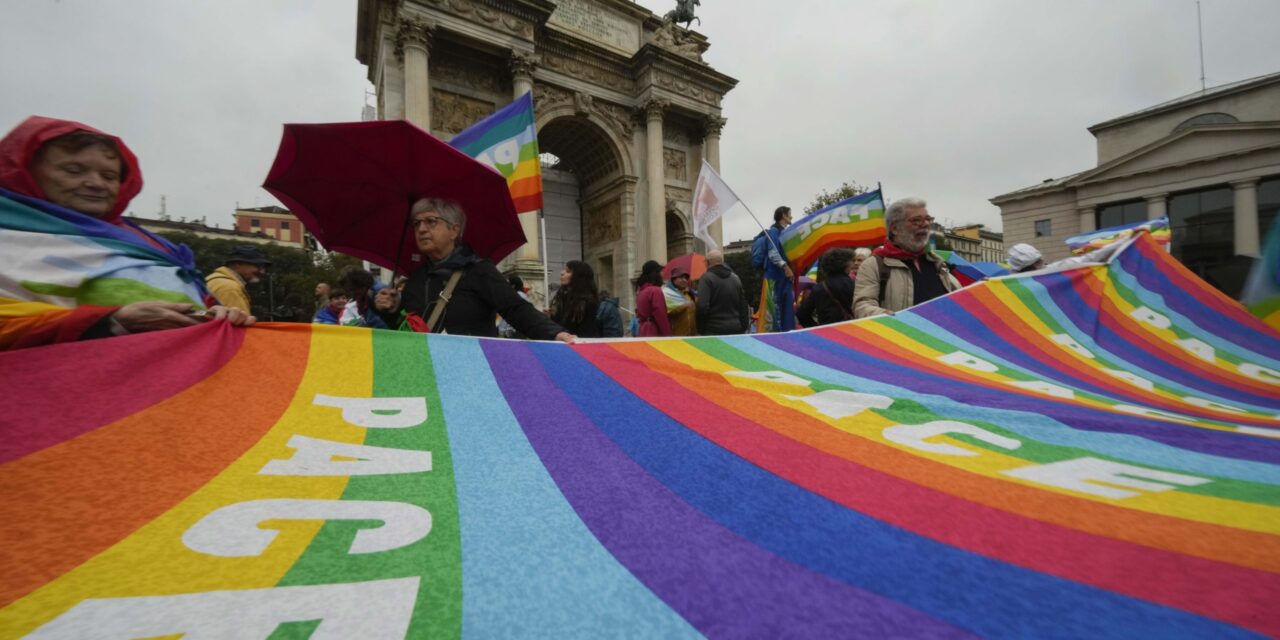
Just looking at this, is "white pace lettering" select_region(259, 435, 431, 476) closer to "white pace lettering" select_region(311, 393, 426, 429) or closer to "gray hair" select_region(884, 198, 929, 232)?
"white pace lettering" select_region(311, 393, 426, 429)

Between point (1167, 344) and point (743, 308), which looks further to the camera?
point (743, 308)

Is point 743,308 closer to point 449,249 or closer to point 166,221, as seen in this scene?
point 449,249

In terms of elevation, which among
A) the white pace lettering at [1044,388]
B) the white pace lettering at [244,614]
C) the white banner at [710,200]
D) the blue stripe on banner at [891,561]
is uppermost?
the white banner at [710,200]

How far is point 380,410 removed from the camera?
63.5 inches

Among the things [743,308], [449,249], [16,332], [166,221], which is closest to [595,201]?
[743,308]

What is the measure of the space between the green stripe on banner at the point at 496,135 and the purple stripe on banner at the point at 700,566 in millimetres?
4950

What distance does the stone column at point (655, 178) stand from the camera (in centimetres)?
1903

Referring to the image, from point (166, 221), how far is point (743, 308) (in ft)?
250

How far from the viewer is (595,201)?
853 inches

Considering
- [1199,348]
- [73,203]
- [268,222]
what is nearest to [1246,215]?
[1199,348]

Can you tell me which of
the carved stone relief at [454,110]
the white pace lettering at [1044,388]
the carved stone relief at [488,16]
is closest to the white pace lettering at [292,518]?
the white pace lettering at [1044,388]

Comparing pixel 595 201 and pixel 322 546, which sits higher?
pixel 595 201

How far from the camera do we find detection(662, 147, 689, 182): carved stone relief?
2120 cm

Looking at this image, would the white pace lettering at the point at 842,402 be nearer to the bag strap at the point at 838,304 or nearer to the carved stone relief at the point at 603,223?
the bag strap at the point at 838,304
